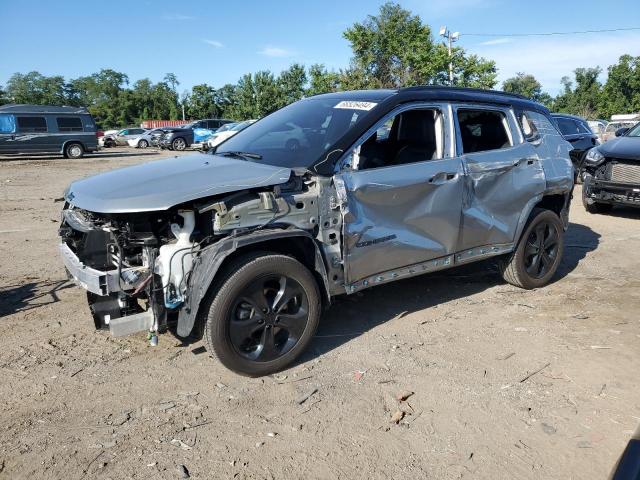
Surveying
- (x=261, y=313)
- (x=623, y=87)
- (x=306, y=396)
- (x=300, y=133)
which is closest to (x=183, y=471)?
(x=306, y=396)

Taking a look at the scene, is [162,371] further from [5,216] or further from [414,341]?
[5,216]

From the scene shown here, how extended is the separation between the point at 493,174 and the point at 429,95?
3.09ft

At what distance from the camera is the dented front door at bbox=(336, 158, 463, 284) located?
148 inches

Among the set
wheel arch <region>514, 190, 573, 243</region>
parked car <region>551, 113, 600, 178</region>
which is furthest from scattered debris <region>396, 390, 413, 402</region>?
parked car <region>551, 113, 600, 178</region>

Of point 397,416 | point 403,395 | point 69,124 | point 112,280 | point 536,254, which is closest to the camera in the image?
point 397,416

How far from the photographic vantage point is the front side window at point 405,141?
4.15 metres

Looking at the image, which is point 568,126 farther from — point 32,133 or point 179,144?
point 179,144

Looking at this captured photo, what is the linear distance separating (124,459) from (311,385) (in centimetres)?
123

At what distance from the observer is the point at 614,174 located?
28.8 feet

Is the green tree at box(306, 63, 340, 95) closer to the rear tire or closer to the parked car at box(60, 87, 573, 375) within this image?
the rear tire

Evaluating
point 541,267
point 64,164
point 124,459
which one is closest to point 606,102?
point 64,164

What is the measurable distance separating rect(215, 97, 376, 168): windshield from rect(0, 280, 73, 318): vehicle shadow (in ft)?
6.99

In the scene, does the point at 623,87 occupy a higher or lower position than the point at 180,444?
higher

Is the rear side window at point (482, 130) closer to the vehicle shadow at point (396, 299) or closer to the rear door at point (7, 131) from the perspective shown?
the vehicle shadow at point (396, 299)
